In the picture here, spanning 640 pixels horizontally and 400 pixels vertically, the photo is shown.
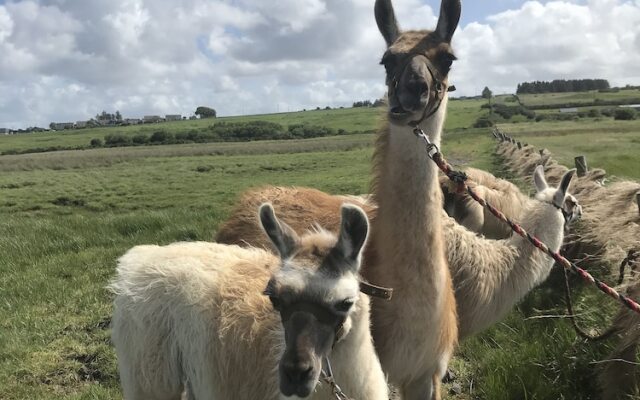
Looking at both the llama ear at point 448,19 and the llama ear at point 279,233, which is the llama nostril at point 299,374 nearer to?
the llama ear at point 279,233

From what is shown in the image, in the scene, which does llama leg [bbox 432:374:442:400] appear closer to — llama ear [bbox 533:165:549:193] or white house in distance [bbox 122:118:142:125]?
llama ear [bbox 533:165:549:193]

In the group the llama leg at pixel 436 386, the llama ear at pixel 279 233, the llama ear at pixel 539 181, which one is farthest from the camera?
the llama ear at pixel 539 181

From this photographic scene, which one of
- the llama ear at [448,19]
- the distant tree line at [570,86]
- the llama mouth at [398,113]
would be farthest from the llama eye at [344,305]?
the distant tree line at [570,86]

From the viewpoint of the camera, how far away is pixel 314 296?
2.72 meters

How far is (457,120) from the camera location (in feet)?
266

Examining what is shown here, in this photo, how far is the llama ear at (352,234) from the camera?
2754mm

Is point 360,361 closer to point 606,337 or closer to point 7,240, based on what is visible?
point 606,337

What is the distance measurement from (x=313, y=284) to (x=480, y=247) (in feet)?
9.66

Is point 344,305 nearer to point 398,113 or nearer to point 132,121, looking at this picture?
point 398,113

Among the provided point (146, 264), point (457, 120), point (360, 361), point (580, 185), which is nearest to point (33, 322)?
point (146, 264)

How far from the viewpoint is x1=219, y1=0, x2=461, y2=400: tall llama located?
142 inches

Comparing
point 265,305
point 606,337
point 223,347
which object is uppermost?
point 265,305

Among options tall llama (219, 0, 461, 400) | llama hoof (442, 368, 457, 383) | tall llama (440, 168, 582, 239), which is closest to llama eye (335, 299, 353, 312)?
tall llama (219, 0, 461, 400)

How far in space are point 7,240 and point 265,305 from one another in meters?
9.03
